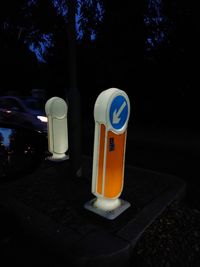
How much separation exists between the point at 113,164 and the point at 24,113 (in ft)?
20.1

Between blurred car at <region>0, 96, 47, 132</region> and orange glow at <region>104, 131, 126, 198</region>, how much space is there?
5.34 m

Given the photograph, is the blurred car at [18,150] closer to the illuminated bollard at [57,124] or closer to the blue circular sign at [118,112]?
the blue circular sign at [118,112]

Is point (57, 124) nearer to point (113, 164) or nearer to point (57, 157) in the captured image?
point (57, 157)

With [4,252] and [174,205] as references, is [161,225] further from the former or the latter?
[4,252]

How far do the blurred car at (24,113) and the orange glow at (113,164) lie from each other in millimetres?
5343

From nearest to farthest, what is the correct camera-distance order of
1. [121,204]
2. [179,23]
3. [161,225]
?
[161,225] < [121,204] < [179,23]

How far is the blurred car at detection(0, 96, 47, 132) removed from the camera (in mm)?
7895

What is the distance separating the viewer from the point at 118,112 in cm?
275

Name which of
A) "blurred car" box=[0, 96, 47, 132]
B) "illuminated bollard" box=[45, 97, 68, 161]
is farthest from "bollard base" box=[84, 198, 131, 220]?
"blurred car" box=[0, 96, 47, 132]

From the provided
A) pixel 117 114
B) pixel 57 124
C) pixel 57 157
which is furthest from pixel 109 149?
pixel 57 157

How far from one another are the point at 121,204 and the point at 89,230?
2.11 feet

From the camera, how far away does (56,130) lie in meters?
5.01

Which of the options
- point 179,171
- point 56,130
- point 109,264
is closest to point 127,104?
point 109,264

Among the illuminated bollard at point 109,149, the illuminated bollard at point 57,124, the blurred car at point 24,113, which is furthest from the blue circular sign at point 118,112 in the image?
the blurred car at point 24,113
